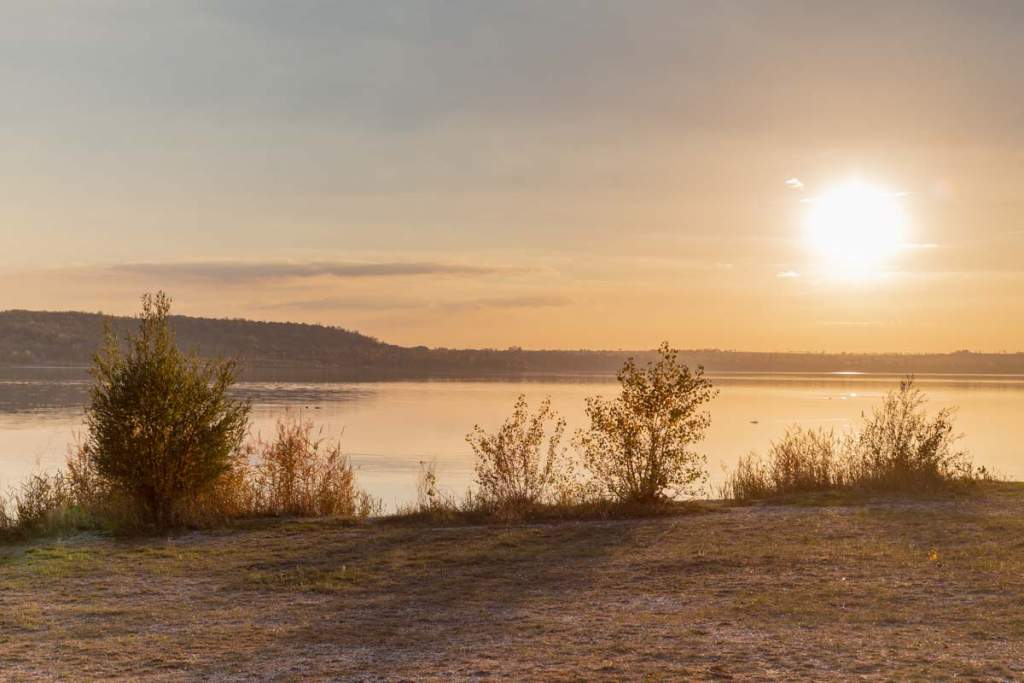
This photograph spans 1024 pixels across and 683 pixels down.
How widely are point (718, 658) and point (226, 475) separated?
30.9ft

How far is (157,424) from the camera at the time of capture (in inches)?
555

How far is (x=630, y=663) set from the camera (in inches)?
286

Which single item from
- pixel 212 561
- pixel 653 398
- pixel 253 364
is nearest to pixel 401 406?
pixel 653 398

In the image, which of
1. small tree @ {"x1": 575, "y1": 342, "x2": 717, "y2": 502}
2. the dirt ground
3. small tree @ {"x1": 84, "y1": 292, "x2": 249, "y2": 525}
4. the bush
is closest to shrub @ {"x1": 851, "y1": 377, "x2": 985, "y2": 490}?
the bush

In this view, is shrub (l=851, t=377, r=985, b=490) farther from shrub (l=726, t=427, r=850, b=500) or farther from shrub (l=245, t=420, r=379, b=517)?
shrub (l=245, t=420, r=379, b=517)

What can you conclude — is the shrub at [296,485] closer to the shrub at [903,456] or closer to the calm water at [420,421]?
the calm water at [420,421]

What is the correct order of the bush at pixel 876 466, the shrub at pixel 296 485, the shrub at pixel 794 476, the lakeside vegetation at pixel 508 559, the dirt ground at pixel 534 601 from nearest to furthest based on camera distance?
1. the dirt ground at pixel 534 601
2. the lakeside vegetation at pixel 508 559
3. the shrub at pixel 296 485
4. the shrub at pixel 794 476
5. the bush at pixel 876 466

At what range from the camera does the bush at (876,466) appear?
17.3 meters

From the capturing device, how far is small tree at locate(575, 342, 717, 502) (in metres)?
15.3

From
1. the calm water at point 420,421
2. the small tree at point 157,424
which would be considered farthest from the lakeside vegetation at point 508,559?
the calm water at point 420,421

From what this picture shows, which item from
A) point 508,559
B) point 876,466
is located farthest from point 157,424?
point 876,466

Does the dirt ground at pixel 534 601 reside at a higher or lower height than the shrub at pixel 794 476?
lower

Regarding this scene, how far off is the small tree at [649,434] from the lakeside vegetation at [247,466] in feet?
0.07

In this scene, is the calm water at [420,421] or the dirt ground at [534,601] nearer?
the dirt ground at [534,601]
